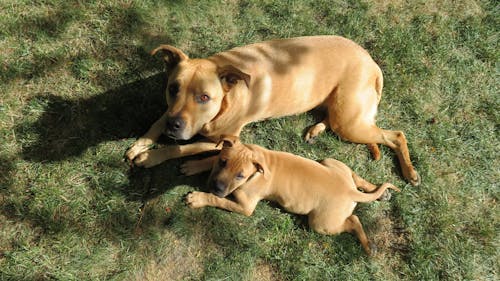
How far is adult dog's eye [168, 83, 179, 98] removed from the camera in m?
4.28

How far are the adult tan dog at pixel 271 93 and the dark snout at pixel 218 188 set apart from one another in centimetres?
61

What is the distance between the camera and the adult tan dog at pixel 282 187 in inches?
175

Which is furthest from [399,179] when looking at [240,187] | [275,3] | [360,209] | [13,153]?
[13,153]

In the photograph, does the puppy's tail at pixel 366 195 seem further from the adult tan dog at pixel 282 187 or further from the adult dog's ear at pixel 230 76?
the adult dog's ear at pixel 230 76

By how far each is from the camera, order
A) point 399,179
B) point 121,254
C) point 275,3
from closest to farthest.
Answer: point 121,254
point 399,179
point 275,3

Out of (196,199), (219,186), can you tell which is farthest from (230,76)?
(196,199)

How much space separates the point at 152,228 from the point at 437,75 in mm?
4915

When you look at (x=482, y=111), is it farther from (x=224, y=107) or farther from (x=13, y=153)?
(x=13, y=153)

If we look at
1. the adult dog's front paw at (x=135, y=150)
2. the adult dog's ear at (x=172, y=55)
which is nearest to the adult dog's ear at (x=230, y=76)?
the adult dog's ear at (x=172, y=55)

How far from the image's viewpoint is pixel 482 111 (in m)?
6.36

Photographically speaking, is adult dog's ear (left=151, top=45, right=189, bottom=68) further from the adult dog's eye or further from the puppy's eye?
the puppy's eye

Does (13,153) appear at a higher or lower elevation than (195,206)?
higher

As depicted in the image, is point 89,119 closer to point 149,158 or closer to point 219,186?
point 149,158

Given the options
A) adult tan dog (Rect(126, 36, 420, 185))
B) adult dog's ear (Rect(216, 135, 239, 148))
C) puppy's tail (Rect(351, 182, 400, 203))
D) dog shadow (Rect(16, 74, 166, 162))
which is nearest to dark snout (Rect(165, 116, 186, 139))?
adult tan dog (Rect(126, 36, 420, 185))
